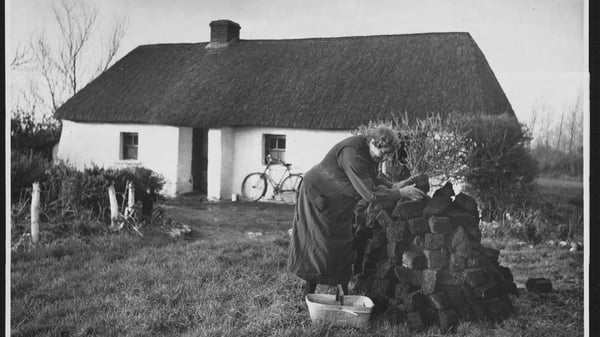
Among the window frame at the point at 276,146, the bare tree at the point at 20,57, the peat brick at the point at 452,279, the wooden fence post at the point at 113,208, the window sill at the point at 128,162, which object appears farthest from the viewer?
the wooden fence post at the point at 113,208

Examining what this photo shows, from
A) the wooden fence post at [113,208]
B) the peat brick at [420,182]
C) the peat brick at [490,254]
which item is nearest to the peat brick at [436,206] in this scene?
the peat brick at [420,182]

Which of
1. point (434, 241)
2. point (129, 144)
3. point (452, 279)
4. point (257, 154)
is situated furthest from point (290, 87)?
point (452, 279)

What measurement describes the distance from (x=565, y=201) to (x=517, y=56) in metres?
1.13

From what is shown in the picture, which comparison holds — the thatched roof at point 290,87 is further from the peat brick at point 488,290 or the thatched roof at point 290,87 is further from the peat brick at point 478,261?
the peat brick at point 488,290

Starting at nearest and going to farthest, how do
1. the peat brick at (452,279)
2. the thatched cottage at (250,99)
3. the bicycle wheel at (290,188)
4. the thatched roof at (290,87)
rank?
1. the peat brick at (452,279)
2. the bicycle wheel at (290,188)
3. the thatched cottage at (250,99)
4. the thatched roof at (290,87)

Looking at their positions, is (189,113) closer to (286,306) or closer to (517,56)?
(286,306)

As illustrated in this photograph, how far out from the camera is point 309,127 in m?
4.60

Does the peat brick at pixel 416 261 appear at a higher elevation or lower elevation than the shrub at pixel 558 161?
lower

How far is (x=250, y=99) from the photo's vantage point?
5.01 meters

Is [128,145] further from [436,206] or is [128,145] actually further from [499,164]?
[499,164]

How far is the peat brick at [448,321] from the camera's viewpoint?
11.2ft

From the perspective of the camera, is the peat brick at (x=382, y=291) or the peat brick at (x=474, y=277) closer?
the peat brick at (x=474, y=277)

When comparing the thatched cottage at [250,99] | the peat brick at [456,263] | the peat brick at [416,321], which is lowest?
the peat brick at [416,321]

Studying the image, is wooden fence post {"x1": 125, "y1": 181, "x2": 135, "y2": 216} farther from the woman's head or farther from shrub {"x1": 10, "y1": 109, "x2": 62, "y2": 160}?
the woman's head
